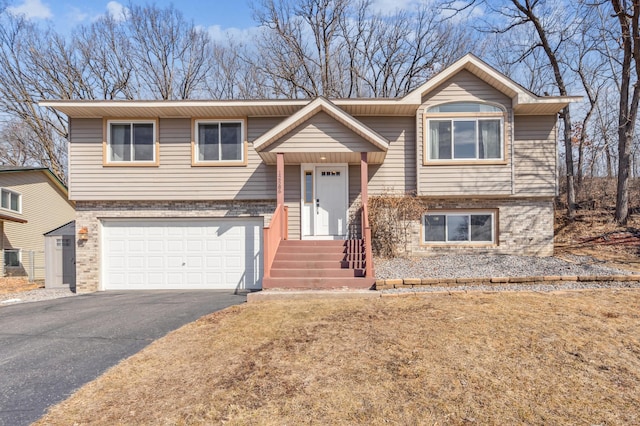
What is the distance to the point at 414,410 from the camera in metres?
3.00

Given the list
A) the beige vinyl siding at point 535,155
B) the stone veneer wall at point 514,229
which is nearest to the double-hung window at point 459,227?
the stone veneer wall at point 514,229

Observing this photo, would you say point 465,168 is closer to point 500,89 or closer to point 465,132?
point 465,132

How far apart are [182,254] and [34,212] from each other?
38.3 feet

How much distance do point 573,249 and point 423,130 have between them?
6.03m

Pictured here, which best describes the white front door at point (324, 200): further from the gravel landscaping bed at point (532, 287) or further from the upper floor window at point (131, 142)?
the upper floor window at point (131, 142)

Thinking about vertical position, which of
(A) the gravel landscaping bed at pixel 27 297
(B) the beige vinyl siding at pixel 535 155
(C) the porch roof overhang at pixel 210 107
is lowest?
(A) the gravel landscaping bed at pixel 27 297

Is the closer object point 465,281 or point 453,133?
point 465,281

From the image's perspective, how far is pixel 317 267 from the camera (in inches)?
329

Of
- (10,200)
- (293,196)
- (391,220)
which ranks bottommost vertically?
(391,220)

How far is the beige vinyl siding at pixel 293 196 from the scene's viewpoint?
34.6ft

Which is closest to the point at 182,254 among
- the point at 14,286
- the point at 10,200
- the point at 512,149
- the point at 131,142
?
the point at 131,142

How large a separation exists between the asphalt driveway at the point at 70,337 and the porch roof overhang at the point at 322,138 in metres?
4.03

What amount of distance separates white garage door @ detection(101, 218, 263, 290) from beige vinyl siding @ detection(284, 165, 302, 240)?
0.98 m

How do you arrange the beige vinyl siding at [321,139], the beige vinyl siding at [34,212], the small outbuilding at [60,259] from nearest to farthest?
1. the beige vinyl siding at [321,139]
2. the small outbuilding at [60,259]
3. the beige vinyl siding at [34,212]
